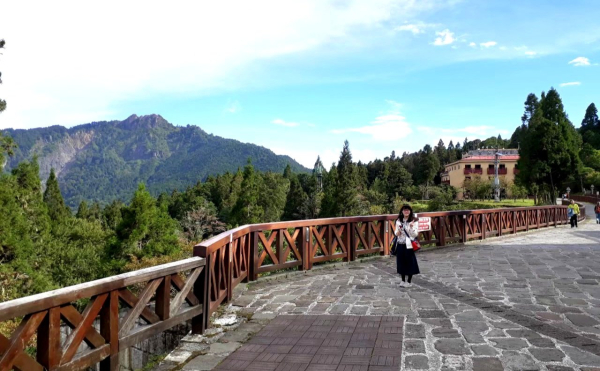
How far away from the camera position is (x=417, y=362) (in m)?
4.40

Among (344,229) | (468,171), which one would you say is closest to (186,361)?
(344,229)

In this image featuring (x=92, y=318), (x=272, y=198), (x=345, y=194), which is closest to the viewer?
(x=92, y=318)

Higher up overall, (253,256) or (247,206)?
(253,256)

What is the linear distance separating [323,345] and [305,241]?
4517 mm

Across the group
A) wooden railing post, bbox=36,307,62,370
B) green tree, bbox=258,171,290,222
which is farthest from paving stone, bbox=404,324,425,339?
green tree, bbox=258,171,290,222

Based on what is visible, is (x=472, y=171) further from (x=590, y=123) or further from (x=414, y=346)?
(x=414, y=346)

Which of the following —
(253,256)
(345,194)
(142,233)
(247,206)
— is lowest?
(142,233)

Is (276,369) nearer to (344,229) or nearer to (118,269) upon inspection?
(344,229)

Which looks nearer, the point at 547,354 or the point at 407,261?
the point at 547,354

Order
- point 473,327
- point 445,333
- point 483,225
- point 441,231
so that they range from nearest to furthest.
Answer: point 445,333, point 473,327, point 441,231, point 483,225

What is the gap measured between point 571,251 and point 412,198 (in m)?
68.4

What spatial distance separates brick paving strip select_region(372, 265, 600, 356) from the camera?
4.93 meters

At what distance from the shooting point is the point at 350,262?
35.0 ft

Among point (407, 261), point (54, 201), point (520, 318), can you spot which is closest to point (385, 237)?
point (407, 261)
